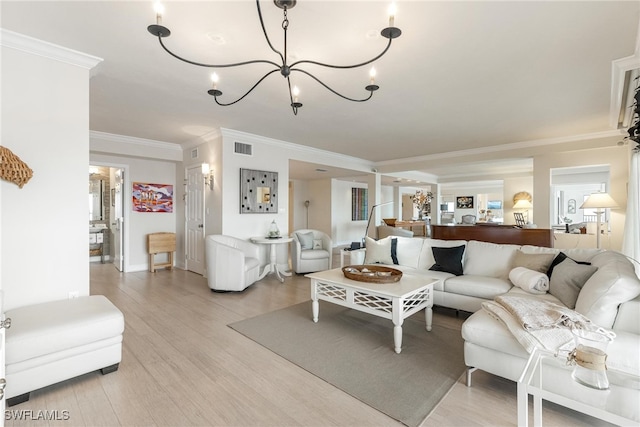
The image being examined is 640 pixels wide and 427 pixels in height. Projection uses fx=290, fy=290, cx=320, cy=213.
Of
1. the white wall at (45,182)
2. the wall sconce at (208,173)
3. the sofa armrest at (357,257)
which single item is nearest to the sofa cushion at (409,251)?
the sofa armrest at (357,257)

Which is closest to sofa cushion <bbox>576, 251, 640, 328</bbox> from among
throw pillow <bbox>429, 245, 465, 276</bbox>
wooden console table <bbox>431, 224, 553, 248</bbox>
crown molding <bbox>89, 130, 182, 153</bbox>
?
throw pillow <bbox>429, 245, 465, 276</bbox>

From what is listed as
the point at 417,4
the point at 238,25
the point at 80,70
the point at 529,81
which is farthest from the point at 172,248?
the point at 529,81

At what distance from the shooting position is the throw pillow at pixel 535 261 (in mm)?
2967

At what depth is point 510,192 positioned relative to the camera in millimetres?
9516

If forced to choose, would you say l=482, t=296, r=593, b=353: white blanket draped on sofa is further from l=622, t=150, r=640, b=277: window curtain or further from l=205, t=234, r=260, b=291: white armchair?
l=205, t=234, r=260, b=291: white armchair

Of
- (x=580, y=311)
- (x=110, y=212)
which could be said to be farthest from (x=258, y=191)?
(x=580, y=311)

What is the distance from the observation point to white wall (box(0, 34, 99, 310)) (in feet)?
7.16

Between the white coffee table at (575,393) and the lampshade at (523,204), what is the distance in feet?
29.4

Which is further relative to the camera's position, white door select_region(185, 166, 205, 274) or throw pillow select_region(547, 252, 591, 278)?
white door select_region(185, 166, 205, 274)

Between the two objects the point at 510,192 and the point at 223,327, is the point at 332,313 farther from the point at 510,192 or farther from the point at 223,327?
the point at 510,192

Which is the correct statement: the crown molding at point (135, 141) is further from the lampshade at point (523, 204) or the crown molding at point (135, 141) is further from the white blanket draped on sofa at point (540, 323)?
the lampshade at point (523, 204)

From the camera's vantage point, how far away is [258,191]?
5344 millimetres

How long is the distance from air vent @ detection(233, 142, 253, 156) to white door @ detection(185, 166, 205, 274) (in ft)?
3.28

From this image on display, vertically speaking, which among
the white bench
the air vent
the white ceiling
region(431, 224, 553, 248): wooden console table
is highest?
the white ceiling
